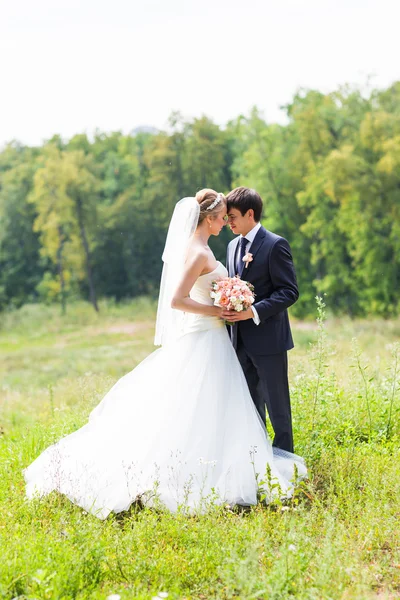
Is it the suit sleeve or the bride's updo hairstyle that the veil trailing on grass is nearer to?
the bride's updo hairstyle

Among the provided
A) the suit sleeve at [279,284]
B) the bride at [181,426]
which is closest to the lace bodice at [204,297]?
the bride at [181,426]

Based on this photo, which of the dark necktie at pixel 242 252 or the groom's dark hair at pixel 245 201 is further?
the dark necktie at pixel 242 252

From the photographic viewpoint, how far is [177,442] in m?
4.92

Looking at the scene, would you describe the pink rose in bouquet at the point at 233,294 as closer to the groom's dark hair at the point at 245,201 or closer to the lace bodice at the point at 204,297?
the lace bodice at the point at 204,297

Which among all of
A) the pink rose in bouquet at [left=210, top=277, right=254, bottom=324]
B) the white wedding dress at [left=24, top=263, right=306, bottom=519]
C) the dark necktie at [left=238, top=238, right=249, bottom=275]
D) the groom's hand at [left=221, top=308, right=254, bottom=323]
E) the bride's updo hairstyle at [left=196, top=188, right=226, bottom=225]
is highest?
the bride's updo hairstyle at [left=196, top=188, right=226, bottom=225]

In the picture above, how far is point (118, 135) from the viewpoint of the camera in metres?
51.2

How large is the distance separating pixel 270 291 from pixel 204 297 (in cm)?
58

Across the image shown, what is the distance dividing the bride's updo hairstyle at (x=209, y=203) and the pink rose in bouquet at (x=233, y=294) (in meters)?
0.60

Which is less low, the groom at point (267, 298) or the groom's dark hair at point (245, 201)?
the groom's dark hair at point (245, 201)

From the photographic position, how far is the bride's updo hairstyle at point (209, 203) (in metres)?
5.16

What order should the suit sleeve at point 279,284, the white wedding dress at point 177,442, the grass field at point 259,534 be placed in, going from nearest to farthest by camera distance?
the grass field at point 259,534 < the white wedding dress at point 177,442 < the suit sleeve at point 279,284

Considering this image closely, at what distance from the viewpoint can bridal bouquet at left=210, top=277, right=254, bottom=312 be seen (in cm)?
488

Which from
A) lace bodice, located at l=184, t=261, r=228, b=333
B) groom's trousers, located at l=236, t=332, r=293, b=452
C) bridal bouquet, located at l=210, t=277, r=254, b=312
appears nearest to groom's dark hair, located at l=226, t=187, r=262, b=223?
lace bodice, located at l=184, t=261, r=228, b=333

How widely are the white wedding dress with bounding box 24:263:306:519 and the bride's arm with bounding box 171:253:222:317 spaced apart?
0.17 m
